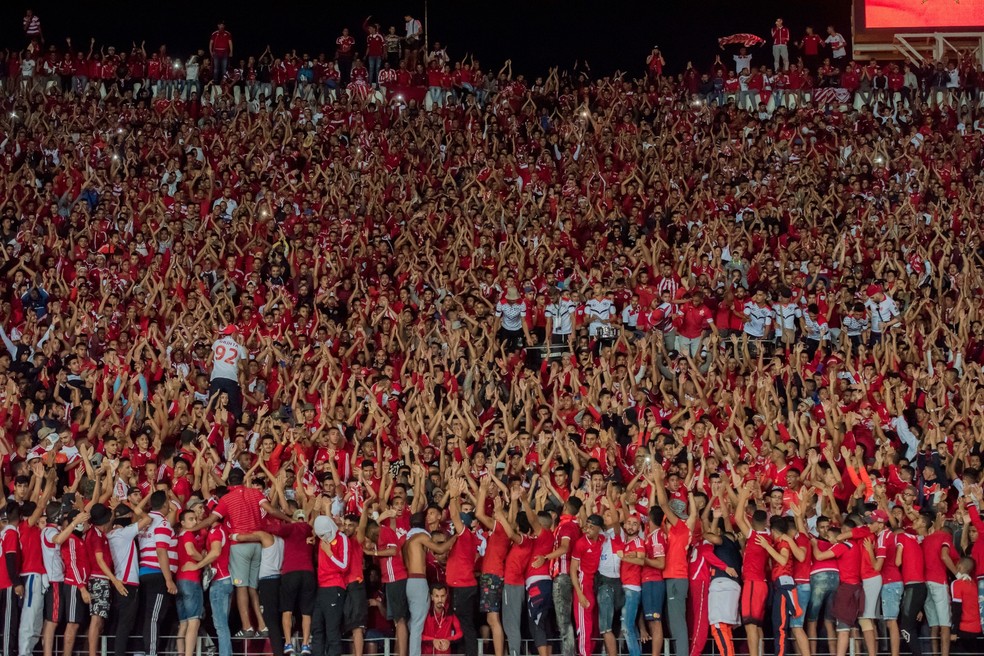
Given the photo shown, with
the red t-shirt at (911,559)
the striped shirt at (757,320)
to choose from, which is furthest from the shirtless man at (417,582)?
the striped shirt at (757,320)

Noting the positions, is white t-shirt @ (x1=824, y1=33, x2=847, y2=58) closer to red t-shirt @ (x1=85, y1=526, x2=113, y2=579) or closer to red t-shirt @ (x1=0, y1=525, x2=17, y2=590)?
red t-shirt @ (x1=85, y1=526, x2=113, y2=579)

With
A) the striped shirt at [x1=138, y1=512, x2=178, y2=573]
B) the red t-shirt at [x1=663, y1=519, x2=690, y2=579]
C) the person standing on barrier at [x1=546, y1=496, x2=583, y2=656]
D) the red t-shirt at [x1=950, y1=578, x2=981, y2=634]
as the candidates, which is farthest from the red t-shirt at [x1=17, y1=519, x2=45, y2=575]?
the red t-shirt at [x1=950, y1=578, x2=981, y2=634]

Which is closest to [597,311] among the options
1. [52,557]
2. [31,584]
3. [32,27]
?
[52,557]

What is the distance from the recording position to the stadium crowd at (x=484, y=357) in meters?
13.0

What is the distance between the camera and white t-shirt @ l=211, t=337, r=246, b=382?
55.1 feet

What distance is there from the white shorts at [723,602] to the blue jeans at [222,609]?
3.89m

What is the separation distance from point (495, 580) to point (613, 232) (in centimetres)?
861

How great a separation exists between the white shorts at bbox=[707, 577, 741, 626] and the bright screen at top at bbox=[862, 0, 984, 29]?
66.6 feet

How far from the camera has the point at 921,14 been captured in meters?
30.9

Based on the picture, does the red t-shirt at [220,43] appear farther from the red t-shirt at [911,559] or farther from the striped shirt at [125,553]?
the red t-shirt at [911,559]

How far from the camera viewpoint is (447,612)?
13.2 m

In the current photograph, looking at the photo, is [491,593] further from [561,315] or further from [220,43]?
[220,43]

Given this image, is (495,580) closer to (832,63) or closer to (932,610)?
(932,610)

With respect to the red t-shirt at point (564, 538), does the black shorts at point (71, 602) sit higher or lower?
lower
